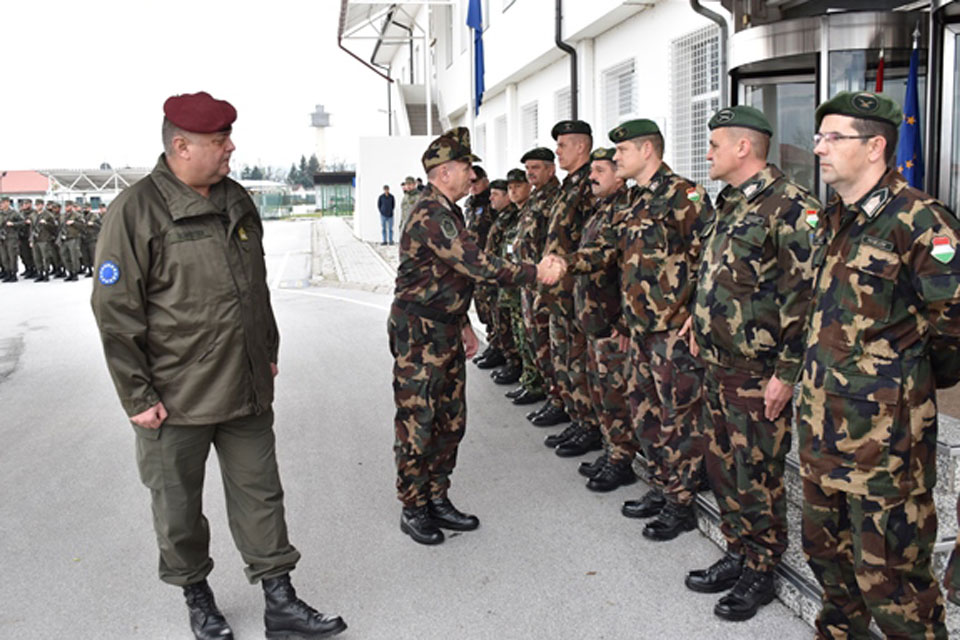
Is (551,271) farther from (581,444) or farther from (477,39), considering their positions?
(477,39)

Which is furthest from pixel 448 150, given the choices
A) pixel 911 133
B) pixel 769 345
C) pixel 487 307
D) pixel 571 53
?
→ pixel 571 53

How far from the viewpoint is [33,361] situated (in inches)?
369

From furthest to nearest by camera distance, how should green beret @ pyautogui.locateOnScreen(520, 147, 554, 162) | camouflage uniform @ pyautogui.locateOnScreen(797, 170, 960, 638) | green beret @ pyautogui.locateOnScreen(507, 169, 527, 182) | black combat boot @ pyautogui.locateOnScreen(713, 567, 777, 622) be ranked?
green beret @ pyautogui.locateOnScreen(507, 169, 527, 182)
green beret @ pyautogui.locateOnScreen(520, 147, 554, 162)
black combat boot @ pyautogui.locateOnScreen(713, 567, 777, 622)
camouflage uniform @ pyautogui.locateOnScreen(797, 170, 960, 638)

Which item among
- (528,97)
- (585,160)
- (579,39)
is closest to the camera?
(585,160)

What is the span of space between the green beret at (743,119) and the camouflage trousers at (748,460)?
3.33 feet

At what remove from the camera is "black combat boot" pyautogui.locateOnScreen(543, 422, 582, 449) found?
5.56 metres

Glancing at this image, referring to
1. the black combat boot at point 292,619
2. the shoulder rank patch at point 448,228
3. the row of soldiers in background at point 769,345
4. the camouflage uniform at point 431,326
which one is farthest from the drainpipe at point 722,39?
the black combat boot at point 292,619

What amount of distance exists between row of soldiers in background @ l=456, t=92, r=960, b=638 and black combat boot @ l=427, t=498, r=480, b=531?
2.85 feet

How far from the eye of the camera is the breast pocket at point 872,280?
2.43m

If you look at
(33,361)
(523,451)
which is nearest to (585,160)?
(523,451)

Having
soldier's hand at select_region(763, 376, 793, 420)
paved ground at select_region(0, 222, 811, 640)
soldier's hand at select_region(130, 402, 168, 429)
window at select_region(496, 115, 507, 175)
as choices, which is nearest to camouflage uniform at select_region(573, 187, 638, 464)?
paved ground at select_region(0, 222, 811, 640)

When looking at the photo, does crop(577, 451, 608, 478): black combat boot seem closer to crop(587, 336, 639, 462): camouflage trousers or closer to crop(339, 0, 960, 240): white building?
crop(587, 336, 639, 462): camouflage trousers

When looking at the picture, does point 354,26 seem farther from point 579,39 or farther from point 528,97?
point 579,39

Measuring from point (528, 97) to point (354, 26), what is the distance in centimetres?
1404
